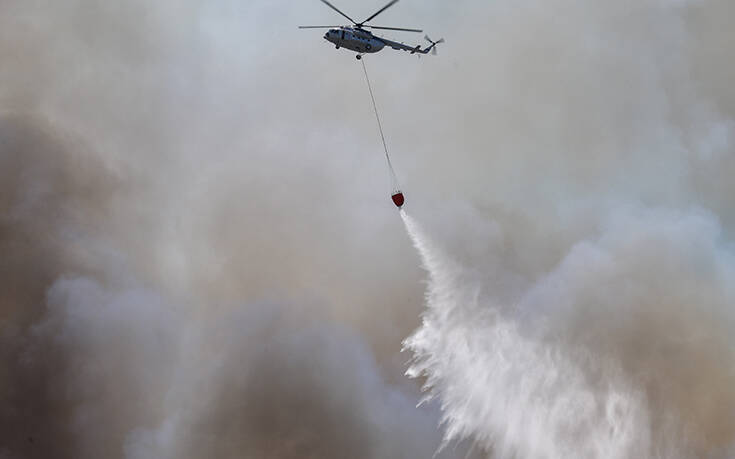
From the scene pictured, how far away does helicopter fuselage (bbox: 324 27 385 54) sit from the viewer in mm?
62281

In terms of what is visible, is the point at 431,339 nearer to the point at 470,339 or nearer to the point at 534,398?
the point at 470,339

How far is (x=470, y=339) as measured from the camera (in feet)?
219

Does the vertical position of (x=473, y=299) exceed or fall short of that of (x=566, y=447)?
it exceeds it

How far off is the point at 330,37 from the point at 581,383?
32.7 m

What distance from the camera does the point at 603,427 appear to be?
63.4 m

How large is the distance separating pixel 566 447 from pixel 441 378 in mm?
10477

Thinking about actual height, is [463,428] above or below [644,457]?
below

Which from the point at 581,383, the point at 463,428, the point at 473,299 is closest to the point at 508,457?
the point at 463,428

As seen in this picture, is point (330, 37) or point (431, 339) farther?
point (431, 339)

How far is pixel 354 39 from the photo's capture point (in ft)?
206

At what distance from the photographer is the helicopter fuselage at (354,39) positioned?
6228cm

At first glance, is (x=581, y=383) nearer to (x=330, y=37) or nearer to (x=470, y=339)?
(x=470, y=339)

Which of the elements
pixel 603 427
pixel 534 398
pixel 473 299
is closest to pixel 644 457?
pixel 603 427

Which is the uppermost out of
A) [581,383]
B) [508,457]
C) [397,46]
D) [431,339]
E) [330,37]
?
[397,46]
